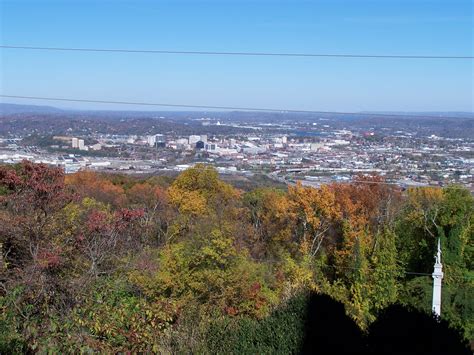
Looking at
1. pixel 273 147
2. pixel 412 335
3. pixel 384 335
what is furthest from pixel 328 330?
pixel 273 147

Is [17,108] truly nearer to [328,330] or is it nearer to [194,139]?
[194,139]

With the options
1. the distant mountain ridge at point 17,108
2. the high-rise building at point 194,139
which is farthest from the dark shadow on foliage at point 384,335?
the distant mountain ridge at point 17,108

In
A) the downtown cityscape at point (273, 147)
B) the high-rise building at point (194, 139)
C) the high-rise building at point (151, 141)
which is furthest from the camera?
the high-rise building at point (151, 141)

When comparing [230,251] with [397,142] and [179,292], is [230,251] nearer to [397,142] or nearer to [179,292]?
[179,292]

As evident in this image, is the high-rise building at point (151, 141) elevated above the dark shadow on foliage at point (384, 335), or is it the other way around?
the high-rise building at point (151, 141)

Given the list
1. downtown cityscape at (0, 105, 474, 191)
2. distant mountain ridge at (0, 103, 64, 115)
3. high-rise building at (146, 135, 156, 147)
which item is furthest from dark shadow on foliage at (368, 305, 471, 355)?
distant mountain ridge at (0, 103, 64, 115)

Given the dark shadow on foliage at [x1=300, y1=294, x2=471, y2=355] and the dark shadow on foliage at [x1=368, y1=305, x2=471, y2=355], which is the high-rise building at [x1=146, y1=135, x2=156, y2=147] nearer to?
the dark shadow on foliage at [x1=300, y1=294, x2=471, y2=355]

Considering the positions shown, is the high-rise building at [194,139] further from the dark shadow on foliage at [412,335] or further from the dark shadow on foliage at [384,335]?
the dark shadow on foliage at [412,335]

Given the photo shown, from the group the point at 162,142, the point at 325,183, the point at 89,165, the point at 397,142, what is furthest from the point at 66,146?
the point at 397,142
